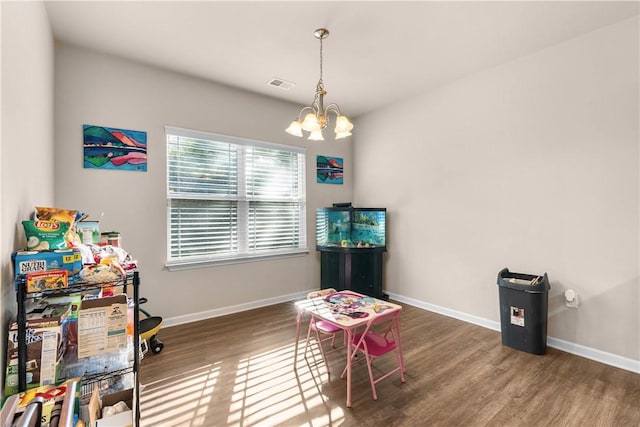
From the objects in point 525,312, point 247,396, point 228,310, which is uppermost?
point 525,312

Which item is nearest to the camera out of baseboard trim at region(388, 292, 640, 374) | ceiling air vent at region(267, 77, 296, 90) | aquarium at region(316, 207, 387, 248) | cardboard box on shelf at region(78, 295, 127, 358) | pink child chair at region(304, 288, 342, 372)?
cardboard box on shelf at region(78, 295, 127, 358)

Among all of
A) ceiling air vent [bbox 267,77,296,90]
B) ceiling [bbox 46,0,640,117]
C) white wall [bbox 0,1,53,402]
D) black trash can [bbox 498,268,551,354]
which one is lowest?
black trash can [bbox 498,268,551,354]

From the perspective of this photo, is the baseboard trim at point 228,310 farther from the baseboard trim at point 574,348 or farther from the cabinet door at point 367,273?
the baseboard trim at point 574,348

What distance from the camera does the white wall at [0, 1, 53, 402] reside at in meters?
1.25

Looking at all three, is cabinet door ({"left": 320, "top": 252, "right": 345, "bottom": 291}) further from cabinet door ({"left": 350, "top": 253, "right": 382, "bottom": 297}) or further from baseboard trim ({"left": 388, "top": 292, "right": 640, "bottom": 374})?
baseboard trim ({"left": 388, "top": 292, "right": 640, "bottom": 374})

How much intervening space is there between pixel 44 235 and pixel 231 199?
2306 mm

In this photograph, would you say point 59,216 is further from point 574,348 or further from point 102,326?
point 574,348

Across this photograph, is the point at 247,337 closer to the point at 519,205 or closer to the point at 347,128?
the point at 347,128

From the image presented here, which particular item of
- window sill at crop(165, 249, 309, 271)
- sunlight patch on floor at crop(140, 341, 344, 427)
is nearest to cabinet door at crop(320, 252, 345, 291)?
window sill at crop(165, 249, 309, 271)

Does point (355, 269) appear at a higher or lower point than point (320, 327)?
higher

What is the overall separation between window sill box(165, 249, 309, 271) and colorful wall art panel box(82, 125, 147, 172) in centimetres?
109

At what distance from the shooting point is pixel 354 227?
431 cm

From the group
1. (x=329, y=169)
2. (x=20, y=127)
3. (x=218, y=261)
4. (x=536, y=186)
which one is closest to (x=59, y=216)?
(x=20, y=127)

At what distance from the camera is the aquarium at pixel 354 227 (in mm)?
4242
